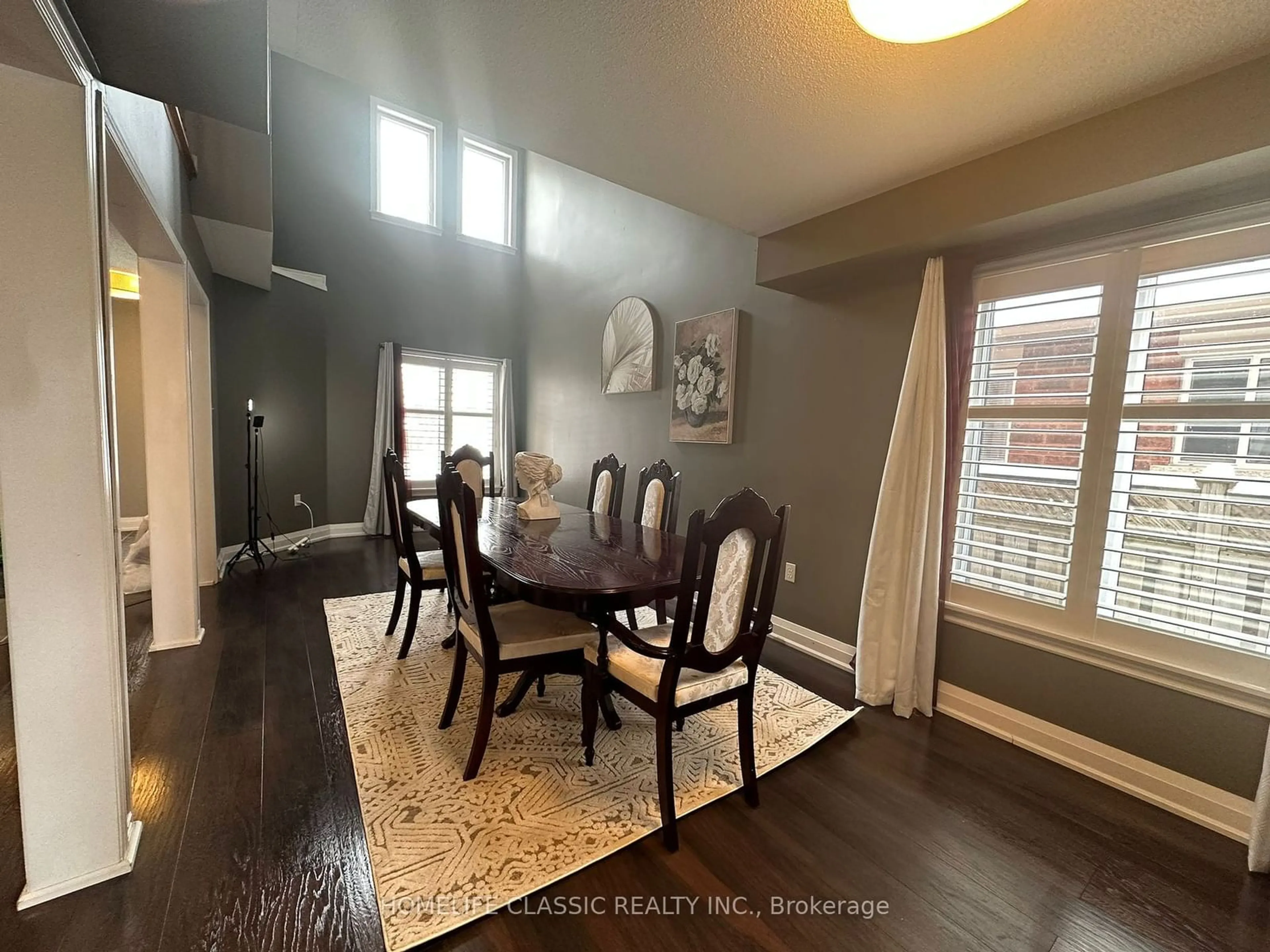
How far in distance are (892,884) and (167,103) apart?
11.1 ft

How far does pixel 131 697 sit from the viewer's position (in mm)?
2229

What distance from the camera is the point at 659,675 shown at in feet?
5.37

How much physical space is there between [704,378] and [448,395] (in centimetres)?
370

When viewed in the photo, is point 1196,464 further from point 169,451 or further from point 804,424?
point 169,451

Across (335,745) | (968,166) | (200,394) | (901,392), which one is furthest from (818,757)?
(200,394)

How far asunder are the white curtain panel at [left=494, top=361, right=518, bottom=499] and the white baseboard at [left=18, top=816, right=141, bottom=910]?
496 cm

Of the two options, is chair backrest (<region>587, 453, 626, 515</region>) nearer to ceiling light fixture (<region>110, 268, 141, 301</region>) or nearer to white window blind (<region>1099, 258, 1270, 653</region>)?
white window blind (<region>1099, 258, 1270, 653</region>)

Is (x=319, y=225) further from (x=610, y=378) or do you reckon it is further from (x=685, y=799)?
(x=685, y=799)

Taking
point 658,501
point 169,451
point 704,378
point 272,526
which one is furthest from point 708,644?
point 272,526

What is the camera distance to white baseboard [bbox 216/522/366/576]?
4.18 metres

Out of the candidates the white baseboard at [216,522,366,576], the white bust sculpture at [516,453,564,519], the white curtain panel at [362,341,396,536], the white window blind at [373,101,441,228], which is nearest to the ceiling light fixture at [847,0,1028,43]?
the white bust sculpture at [516,453,564,519]

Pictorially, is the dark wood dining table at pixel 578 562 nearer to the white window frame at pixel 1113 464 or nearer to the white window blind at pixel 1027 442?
the white window blind at pixel 1027 442

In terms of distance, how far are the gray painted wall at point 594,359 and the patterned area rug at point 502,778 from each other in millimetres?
916

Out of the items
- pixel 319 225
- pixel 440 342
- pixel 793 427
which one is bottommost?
pixel 793 427
